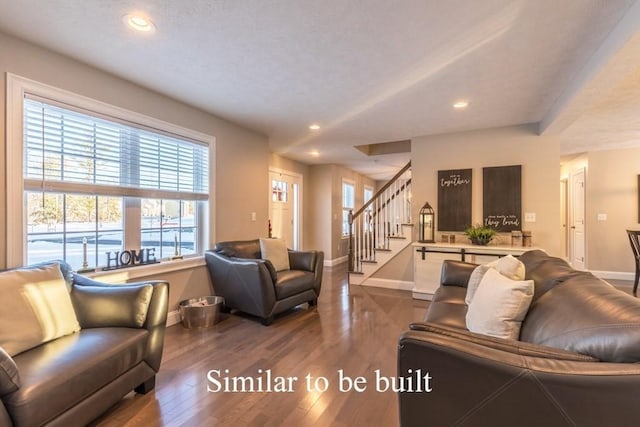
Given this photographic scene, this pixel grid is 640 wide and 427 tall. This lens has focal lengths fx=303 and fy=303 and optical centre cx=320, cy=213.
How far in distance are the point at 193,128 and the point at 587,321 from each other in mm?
3730

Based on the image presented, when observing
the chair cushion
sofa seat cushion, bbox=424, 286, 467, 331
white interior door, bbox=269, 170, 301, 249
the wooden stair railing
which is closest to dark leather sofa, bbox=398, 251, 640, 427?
sofa seat cushion, bbox=424, 286, 467, 331

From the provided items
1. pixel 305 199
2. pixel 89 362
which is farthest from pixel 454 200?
pixel 89 362

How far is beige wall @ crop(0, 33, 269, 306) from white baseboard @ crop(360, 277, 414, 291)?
198cm

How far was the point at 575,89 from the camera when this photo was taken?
266cm

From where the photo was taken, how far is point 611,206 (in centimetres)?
540

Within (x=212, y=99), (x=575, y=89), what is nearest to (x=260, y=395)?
(x=212, y=99)

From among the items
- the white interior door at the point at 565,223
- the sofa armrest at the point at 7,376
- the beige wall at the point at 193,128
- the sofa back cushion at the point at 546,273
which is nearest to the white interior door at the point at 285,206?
the beige wall at the point at 193,128

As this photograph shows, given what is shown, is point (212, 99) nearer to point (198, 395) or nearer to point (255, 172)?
point (255, 172)

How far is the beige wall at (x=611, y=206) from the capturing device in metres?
5.27

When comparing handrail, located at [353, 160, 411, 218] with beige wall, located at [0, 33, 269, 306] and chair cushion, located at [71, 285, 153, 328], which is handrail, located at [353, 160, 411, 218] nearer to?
beige wall, located at [0, 33, 269, 306]

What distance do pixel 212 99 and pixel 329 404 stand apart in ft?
9.99

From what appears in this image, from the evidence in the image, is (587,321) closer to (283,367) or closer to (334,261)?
(283,367)

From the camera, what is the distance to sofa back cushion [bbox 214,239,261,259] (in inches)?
Answer: 144

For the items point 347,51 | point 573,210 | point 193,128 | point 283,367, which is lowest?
point 283,367
